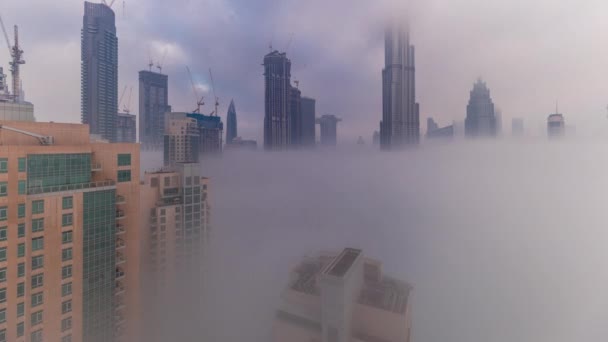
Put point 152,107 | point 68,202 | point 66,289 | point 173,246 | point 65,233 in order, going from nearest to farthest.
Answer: point 65,233, point 68,202, point 66,289, point 173,246, point 152,107

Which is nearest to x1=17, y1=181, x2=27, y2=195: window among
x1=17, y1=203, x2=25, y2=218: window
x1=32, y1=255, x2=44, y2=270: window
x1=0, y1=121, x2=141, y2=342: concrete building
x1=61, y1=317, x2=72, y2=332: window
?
x1=0, y1=121, x2=141, y2=342: concrete building

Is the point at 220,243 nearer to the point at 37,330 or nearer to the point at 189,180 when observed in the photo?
the point at 189,180

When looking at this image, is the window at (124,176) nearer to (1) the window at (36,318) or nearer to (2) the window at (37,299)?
(2) the window at (37,299)

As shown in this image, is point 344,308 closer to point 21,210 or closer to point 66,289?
point 66,289

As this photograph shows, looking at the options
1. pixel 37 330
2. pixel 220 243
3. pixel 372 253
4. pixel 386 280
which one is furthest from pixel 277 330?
pixel 372 253

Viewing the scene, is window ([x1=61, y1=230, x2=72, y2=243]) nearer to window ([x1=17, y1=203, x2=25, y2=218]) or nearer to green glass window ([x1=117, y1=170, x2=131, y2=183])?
window ([x1=17, y1=203, x2=25, y2=218])

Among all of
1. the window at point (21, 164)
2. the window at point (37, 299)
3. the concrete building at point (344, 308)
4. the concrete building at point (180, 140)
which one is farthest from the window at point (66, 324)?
the concrete building at point (180, 140)

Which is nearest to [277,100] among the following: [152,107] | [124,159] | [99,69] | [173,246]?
[152,107]
